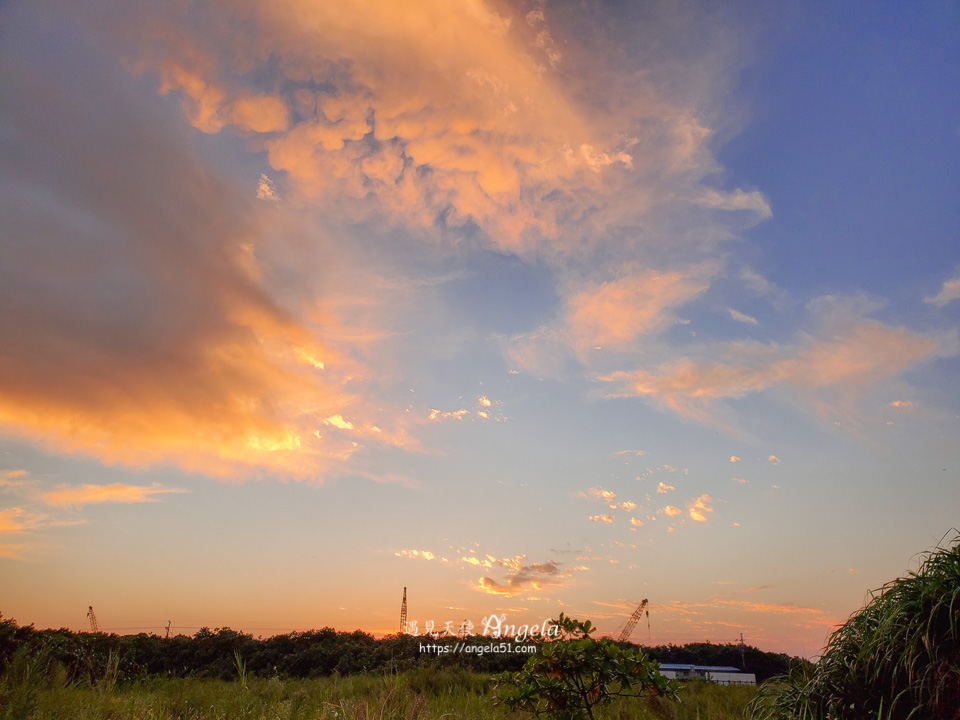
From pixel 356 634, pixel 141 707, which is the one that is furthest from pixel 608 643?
pixel 356 634

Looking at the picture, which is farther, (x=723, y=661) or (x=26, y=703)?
(x=723, y=661)

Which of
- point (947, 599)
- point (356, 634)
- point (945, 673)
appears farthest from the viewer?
point (356, 634)

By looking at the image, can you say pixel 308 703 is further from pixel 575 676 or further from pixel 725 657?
pixel 725 657

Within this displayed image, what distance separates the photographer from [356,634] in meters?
19.6

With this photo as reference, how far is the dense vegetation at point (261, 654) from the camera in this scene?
13953 millimetres

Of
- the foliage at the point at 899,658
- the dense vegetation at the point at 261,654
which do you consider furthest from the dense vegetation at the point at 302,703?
the dense vegetation at the point at 261,654

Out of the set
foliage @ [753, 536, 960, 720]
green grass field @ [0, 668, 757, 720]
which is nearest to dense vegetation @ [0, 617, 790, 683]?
green grass field @ [0, 668, 757, 720]

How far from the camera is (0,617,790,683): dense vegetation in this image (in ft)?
45.8

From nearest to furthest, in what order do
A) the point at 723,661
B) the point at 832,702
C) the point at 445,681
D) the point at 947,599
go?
the point at 947,599 → the point at 832,702 → the point at 445,681 → the point at 723,661

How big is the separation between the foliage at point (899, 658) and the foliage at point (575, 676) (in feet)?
4.84

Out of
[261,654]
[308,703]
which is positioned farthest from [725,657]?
[308,703]

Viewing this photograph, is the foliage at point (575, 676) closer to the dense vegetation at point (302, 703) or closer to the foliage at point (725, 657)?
the dense vegetation at point (302, 703)

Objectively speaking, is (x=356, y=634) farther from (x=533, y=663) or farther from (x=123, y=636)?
(x=533, y=663)

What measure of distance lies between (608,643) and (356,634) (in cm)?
1555
